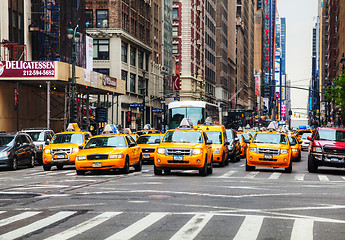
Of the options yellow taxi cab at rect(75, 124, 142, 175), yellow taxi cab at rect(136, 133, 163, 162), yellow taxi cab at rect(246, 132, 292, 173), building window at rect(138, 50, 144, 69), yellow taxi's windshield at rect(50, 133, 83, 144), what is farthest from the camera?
building window at rect(138, 50, 144, 69)

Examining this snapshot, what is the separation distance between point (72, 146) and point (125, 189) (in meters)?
11.8

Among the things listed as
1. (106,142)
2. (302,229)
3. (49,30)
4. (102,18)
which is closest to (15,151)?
(106,142)

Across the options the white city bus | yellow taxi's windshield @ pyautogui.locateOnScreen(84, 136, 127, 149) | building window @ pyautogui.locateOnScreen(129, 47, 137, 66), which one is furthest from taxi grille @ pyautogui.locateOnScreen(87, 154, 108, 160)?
building window @ pyautogui.locateOnScreen(129, 47, 137, 66)

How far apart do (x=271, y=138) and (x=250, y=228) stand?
687 inches

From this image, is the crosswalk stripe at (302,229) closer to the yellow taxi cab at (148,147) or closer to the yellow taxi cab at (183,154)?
the yellow taxi cab at (183,154)

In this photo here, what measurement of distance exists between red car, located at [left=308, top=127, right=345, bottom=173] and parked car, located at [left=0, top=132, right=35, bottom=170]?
13.0 metres

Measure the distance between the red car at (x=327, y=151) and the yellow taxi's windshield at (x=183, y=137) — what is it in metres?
5.29

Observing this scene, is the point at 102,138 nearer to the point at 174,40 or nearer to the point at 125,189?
the point at 125,189

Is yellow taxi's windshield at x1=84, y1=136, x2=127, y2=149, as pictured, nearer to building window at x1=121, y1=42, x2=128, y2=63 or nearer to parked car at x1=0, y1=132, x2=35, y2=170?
parked car at x1=0, y1=132, x2=35, y2=170

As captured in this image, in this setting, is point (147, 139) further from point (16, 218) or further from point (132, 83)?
point (132, 83)

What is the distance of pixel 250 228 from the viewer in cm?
1002

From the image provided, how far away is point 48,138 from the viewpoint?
3547cm

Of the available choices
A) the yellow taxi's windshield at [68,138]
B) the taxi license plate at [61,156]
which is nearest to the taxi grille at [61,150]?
the taxi license plate at [61,156]

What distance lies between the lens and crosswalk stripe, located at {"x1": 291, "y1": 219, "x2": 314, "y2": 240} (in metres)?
9.23
